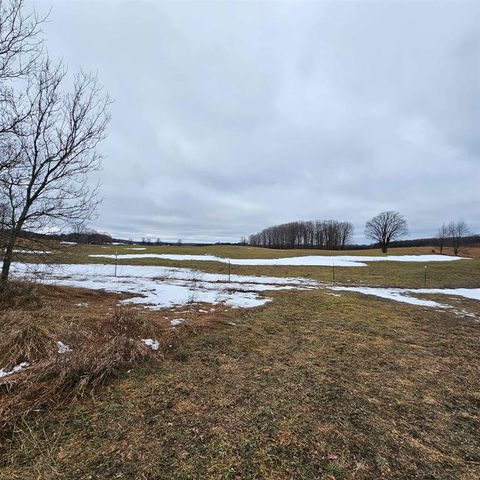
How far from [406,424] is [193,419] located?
7.54 ft

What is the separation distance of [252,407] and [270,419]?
0.30 m

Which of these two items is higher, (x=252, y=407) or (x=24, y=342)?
(x=24, y=342)

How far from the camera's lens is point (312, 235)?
4456 inches

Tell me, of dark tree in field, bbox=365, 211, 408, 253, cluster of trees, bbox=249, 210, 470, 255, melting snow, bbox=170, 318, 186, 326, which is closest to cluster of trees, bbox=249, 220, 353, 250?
cluster of trees, bbox=249, 210, 470, 255

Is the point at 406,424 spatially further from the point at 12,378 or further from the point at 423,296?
the point at 423,296

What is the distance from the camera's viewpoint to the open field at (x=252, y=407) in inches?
98.4

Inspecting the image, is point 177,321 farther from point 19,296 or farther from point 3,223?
point 3,223

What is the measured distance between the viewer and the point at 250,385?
153 inches

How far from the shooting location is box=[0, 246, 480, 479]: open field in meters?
2.50

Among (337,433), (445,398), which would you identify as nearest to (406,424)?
(337,433)

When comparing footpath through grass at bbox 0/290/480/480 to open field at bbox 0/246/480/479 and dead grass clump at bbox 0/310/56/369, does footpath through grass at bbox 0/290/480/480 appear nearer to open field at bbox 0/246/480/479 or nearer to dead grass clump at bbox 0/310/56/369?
open field at bbox 0/246/480/479

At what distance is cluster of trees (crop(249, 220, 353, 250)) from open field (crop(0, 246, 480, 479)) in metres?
99.5

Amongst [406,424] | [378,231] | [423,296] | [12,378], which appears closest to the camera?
[406,424]


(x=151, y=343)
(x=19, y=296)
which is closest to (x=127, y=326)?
(x=151, y=343)
